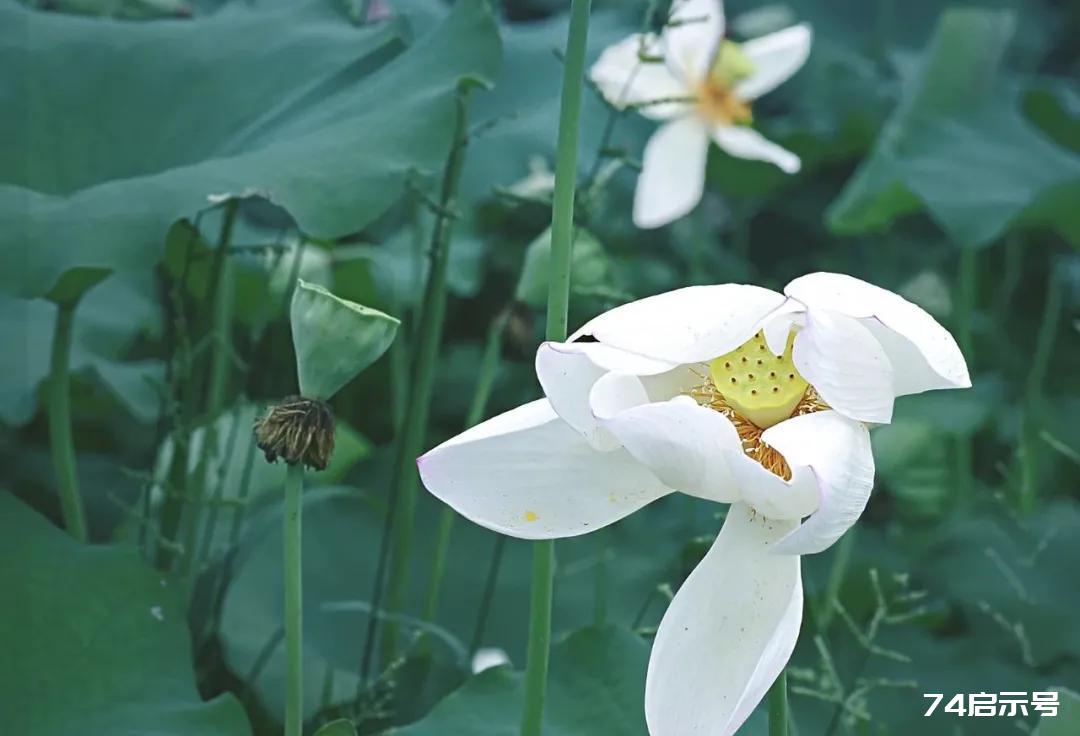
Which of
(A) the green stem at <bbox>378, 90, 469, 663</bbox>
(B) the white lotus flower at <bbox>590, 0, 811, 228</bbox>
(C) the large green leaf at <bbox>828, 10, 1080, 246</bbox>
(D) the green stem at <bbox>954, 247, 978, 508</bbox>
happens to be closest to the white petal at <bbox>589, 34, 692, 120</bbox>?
(B) the white lotus flower at <bbox>590, 0, 811, 228</bbox>

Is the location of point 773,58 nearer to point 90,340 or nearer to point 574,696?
point 90,340

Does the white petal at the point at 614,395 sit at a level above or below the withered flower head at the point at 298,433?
above

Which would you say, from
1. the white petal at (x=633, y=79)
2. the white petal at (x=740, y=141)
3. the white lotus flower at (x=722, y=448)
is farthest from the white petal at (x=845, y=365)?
the white petal at (x=740, y=141)

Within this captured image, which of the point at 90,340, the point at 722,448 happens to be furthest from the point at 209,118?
the point at 722,448

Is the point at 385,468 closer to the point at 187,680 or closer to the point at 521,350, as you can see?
the point at 521,350

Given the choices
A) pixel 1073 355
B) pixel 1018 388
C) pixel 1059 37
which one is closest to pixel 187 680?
pixel 1018 388

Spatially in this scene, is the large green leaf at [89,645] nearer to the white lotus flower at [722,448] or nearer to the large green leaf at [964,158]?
the white lotus flower at [722,448]
